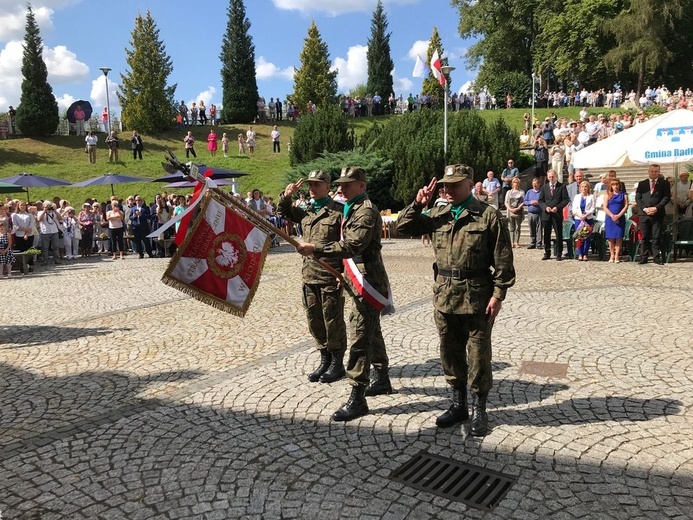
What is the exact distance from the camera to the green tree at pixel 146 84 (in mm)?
39500

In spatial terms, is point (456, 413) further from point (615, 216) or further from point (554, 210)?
point (554, 210)

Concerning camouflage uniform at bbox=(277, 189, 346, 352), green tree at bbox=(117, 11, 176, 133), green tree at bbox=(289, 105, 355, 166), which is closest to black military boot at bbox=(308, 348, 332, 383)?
camouflage uniform at bbox=(277, 189, 346, 352)

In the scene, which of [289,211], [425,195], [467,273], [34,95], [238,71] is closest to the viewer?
[467,273]

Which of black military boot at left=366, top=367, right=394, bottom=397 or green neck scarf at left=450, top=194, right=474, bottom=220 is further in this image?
black military boot at left=366, top=367, right=394, bottom=397

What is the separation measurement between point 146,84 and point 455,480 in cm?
4211

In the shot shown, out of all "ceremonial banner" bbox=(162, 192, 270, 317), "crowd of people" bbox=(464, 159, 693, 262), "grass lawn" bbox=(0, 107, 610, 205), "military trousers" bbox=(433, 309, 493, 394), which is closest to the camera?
"military trousers" bbox=(433, 309, 493, 394)

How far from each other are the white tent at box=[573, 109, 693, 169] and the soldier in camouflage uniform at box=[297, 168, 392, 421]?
31.2ft

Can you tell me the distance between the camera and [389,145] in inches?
888

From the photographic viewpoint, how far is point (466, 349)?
475cm

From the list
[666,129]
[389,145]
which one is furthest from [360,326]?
[389,145]

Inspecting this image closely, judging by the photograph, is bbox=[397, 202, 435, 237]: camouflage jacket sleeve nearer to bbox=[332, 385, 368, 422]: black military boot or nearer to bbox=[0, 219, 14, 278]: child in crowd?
bbox=[332, 385, 368, 422]: black military boot

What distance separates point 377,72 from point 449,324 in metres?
58.5

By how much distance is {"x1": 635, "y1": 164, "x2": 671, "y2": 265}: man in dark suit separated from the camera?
1160 centimetres

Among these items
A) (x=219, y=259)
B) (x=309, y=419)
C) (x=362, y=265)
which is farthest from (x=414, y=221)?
(x=309, y=419)
